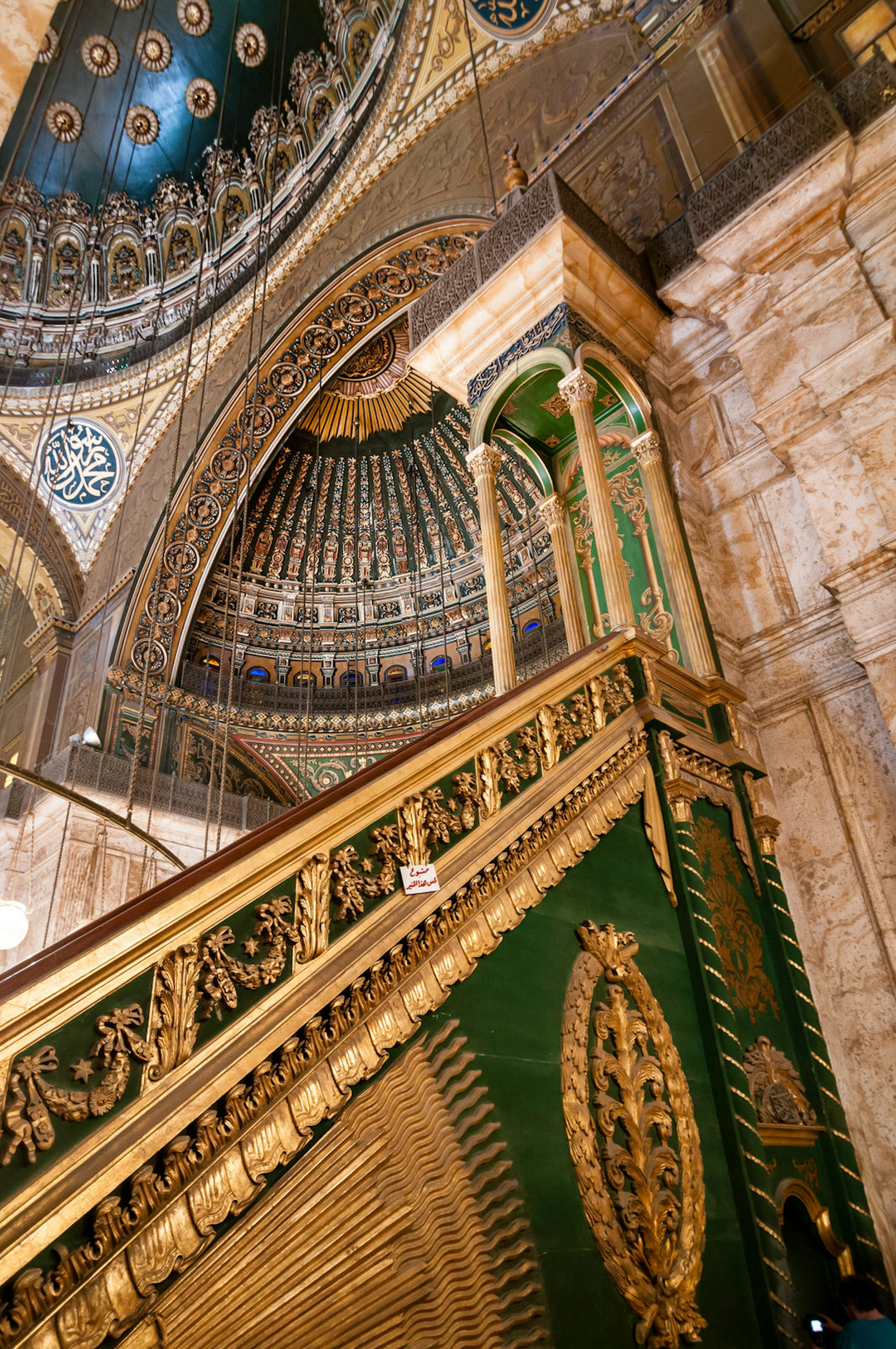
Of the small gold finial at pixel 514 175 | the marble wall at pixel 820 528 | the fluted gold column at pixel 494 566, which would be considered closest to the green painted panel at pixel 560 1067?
the marble wall at pixel 820 528

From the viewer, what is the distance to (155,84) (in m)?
10.1

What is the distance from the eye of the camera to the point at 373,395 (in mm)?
10734

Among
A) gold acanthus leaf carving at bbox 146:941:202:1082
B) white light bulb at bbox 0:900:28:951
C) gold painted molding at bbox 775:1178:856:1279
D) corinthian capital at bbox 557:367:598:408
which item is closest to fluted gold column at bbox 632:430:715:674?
corinthian capital at bbox 557:367:598:408

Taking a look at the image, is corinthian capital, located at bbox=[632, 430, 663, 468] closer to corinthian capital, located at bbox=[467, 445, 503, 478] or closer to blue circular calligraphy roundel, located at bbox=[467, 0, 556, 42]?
corinthian capital, located at bbox=[467, 445, 503, 478]

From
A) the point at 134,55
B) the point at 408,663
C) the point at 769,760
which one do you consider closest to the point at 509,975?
the point at 769,760

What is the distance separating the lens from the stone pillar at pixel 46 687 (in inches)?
373

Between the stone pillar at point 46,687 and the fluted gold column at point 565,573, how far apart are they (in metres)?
6.63

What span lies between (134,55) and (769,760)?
10.9 meters

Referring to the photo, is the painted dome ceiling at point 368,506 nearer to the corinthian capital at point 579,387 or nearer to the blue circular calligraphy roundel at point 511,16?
the blue circular calligraphy roundel at point 511,16

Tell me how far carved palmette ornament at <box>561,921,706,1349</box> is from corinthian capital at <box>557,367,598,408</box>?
9.14 ft

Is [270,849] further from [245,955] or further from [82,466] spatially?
[82,466]

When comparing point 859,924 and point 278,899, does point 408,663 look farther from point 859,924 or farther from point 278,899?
point 278,899

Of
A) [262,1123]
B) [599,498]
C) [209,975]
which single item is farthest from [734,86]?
[262,1123]

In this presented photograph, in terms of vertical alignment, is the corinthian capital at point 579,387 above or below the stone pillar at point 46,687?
below
